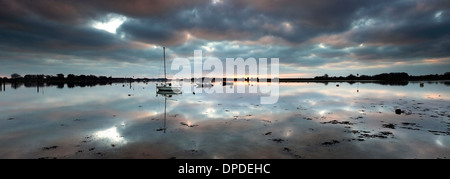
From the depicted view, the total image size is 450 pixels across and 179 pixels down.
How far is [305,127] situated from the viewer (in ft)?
60.1

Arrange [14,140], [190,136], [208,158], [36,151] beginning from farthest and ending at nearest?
[190,136] → [14,140] → [36,151] → [208,158]

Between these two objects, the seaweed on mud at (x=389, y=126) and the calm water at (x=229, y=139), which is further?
the seaweed on mud at (x=389, y=126)

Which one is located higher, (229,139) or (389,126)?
(389,126)

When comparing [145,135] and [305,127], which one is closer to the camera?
[145,135]

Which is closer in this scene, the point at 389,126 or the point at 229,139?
the point at 229,139

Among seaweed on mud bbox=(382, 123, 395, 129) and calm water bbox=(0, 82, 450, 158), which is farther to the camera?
seaweed on mud bbox=(382, 123, 395, 129)

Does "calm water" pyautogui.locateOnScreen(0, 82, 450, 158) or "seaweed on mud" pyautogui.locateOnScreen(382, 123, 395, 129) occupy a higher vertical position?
"seaweed on mud" pyautogui.locateOnScreen(382, 123, 395, 129)

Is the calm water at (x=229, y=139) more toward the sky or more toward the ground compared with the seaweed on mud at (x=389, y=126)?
more toward the ground
